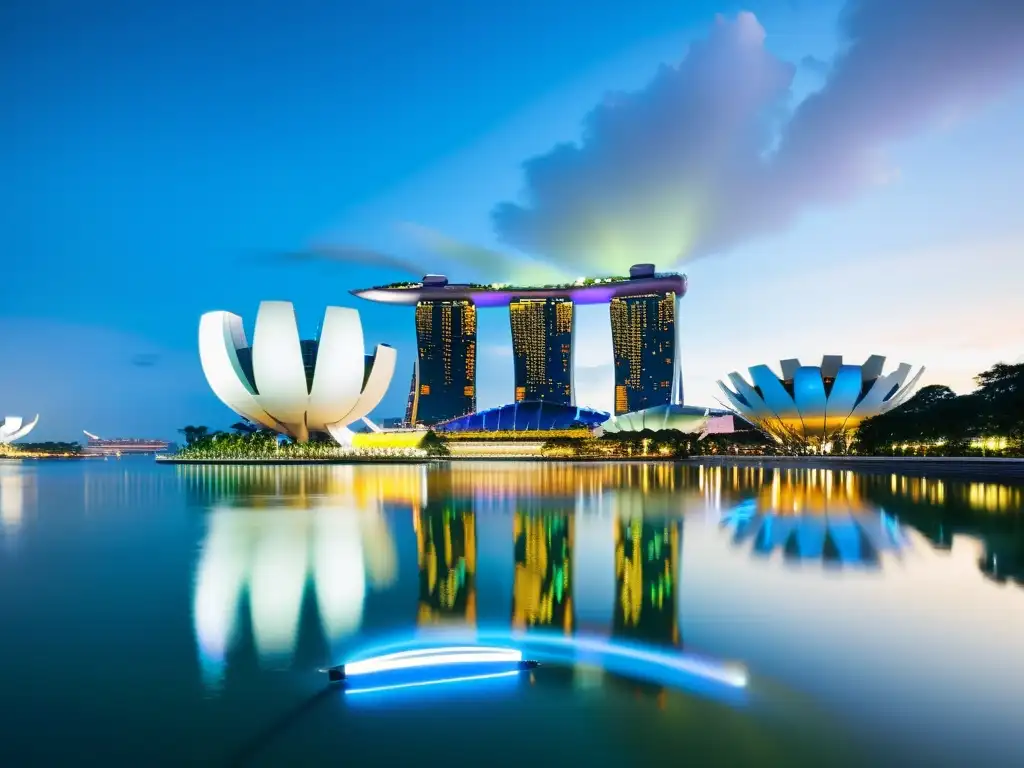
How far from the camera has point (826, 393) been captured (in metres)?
41.3

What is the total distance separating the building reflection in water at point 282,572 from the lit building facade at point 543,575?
4.26ft

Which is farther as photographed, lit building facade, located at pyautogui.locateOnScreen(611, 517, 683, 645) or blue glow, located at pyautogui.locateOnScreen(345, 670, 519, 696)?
lit building facade, located at pyautogui.locateOnScreen(611, 517, 683, 645)

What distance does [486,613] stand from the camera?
5871 millimetres

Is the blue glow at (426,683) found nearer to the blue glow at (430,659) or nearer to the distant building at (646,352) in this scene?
the blue glow at (430,659)

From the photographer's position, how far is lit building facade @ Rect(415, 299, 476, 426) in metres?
90.4

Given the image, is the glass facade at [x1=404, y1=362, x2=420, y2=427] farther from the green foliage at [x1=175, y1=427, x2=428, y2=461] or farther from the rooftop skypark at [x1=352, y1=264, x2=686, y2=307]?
the green foliage at [x1=175, y1=427, x2=428, y2=461]

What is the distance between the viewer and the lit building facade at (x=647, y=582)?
546cm

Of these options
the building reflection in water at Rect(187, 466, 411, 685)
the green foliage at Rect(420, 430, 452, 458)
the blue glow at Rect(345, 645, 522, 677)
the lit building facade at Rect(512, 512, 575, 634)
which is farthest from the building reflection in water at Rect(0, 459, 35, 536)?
the green foliage at Rect(420, 430, 452, 458)

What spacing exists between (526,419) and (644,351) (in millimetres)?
33425

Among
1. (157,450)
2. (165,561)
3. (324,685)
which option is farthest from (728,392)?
(157,450)

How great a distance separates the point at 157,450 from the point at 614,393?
281ft

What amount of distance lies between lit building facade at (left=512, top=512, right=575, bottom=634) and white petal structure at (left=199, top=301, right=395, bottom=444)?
30735 mm

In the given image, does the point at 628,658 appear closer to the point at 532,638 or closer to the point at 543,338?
the point at 532,638

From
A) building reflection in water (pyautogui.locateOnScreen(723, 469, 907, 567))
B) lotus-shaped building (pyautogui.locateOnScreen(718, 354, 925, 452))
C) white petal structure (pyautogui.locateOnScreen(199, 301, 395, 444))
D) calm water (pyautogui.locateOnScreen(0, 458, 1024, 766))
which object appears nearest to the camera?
calm water (pyautogui.locateOnScreen(0, 458, 1024, 766))
